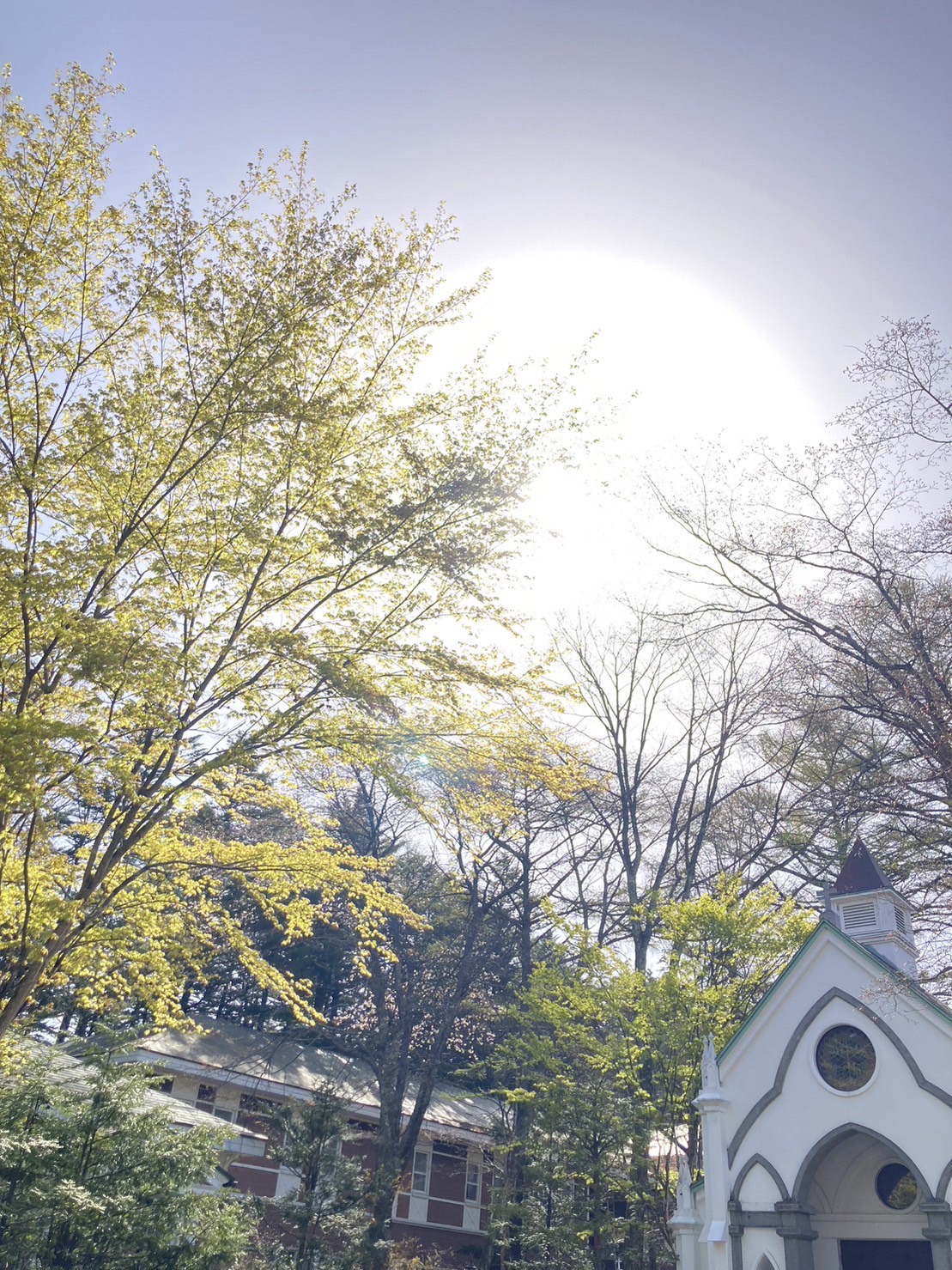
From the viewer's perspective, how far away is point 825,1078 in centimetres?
1280

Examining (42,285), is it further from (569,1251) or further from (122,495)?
(569,1251)

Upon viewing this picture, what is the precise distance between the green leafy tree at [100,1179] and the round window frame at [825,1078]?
8.65 metres

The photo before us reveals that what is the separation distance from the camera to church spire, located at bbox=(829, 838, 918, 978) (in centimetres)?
1419

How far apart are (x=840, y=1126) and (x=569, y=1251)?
6118mm

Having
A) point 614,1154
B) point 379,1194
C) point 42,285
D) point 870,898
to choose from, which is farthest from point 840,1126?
point 42,285

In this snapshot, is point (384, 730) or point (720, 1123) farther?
point (720, 1123)

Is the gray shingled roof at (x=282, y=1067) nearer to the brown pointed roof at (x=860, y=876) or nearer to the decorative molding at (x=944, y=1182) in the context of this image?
the brown pointed roof at (x=860, y=876)

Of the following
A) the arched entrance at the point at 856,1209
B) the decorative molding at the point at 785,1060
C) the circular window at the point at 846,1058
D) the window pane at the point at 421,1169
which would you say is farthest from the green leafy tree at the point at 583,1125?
the window pane at the point at 421,1169

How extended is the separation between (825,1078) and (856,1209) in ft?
7.50

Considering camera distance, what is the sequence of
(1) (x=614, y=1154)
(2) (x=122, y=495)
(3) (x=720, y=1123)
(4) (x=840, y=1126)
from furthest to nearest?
1. (1) (x=614, y=1154)
2. (3) (x=720, y=1123)
3. (4) (x=840, y=1126)
4. (2) (x=122, y=495)

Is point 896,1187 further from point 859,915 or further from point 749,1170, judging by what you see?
point 859,915

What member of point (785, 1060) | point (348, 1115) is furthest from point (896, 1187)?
point (348, 1115)

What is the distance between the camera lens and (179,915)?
10062 mm

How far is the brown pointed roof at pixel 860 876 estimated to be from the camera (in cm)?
1460
